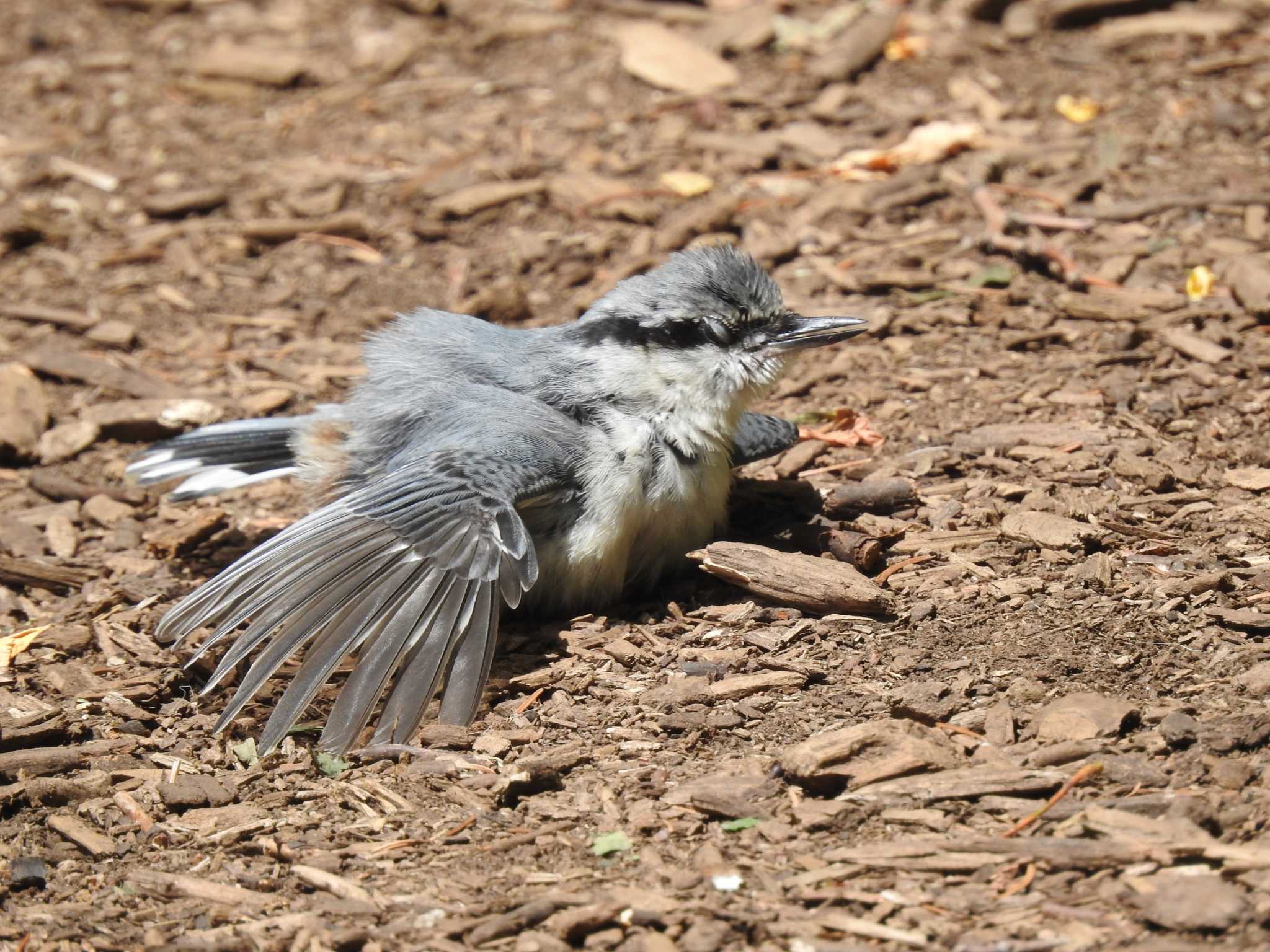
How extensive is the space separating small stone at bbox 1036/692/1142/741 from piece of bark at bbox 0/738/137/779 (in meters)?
2.83

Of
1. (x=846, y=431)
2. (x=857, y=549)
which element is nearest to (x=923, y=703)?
(x=857, y=549)

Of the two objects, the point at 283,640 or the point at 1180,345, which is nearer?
the point at 283,640

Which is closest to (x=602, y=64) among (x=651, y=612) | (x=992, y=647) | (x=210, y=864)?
(x=651, y=612)

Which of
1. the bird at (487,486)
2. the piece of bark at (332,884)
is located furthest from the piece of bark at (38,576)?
the piece of bark at (332,884)

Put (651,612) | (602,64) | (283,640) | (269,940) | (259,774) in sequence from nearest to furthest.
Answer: (269,940)
(259,774)
(283,640)
(651,612)
(602,64)

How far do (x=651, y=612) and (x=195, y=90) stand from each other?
6095 mm

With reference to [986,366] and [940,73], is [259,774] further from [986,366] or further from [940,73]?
[940,73]

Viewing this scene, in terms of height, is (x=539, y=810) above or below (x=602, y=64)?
below

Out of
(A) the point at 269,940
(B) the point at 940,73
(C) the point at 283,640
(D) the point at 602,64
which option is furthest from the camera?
(D) the point at 602,64

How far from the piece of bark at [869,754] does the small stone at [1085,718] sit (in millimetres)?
276

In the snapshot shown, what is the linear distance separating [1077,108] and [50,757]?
644 cm

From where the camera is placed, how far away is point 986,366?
20.4 feet

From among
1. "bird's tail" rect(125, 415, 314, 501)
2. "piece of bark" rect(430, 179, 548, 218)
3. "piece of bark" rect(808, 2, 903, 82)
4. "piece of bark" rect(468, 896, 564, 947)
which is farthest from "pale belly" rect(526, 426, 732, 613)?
"piece of bark" rect(808, 2, 903, 82)

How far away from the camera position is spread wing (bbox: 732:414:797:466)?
5359mm
